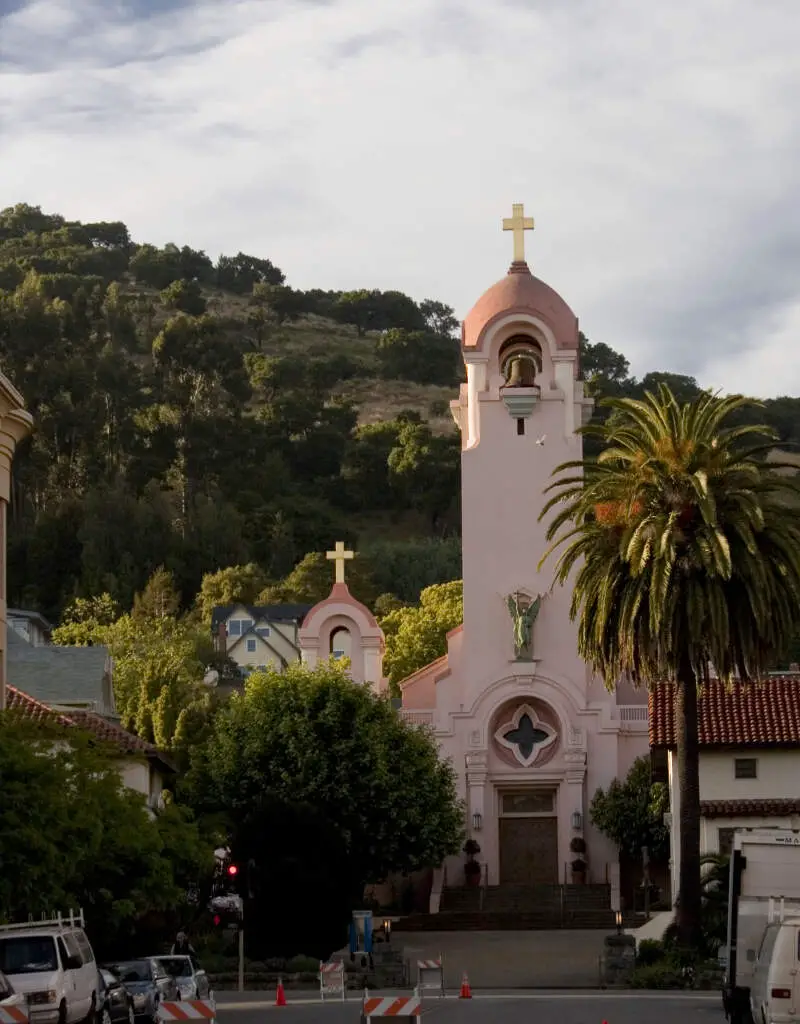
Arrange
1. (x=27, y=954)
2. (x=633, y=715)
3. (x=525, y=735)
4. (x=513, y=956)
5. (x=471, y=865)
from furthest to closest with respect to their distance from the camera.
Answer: (x=525, y=735), (x=633, y=715), (x=471, y=865), (x=513, y=956), (x=27, y=954)

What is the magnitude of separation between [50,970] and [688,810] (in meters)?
19.8

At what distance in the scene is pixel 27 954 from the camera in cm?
3078

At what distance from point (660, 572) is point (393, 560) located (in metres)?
91.3

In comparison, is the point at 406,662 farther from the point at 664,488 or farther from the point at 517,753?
the point at 664,488

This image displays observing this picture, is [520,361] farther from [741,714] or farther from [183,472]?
[183,472]

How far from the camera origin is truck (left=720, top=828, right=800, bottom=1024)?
32.4 metres

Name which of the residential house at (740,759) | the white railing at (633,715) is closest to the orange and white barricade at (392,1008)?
the residential house at (740,759)

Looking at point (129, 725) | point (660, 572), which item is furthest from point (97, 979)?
point (129, 725)

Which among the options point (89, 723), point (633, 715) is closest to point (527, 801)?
point (633, 715)

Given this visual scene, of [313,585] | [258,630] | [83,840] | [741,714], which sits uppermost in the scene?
[313,585]

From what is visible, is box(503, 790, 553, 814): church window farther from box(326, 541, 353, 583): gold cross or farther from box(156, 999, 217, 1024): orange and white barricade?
box(156, 999, 217, 1024): orange and white barricade

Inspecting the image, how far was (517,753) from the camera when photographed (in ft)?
239

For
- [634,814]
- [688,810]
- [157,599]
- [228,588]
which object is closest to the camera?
[688,810]

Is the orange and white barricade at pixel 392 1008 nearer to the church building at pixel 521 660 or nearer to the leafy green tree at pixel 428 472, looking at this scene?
the church building at pixel 521 660
